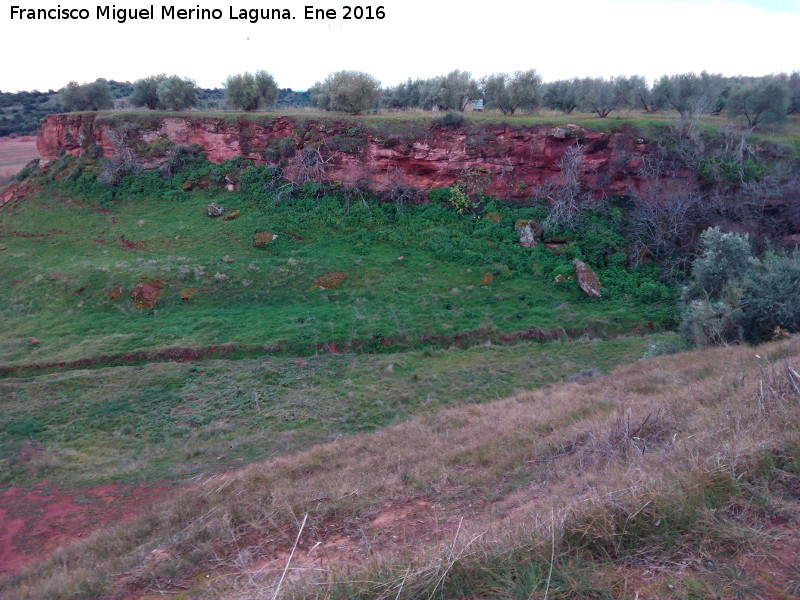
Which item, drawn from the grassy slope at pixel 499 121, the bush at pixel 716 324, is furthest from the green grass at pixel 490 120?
the bush at pixel 716 324

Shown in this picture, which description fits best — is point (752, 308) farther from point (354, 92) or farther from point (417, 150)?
point (354, 92)

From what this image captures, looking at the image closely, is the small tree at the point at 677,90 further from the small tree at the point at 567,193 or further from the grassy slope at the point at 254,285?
the grassy slope at the point at 254,285

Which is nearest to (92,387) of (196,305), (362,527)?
(196,305)

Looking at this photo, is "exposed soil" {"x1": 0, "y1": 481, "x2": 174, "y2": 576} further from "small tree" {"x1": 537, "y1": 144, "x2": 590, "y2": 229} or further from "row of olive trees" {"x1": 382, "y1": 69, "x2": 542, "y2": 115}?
"row of olive trees" {"x1": 382, "y1": 69, "x2": 542, "y2": 115}

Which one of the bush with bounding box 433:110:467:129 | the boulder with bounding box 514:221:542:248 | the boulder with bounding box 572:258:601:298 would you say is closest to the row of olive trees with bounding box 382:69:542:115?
the bush with bounding box 433:110:467:129

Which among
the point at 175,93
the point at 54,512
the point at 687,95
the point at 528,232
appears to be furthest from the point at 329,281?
the point at 687,95

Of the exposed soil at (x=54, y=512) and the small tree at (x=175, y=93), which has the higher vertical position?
the small tree at (x=175, y=93)

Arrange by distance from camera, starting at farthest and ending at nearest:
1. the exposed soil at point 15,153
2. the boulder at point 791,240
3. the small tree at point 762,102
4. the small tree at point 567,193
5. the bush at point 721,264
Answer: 1. the exposed soil at point 15,153
2. the small tree at point 762,102
3. the small tree at point 567,193
4. the boulder at point 791,240
5. the bush at point 721,264

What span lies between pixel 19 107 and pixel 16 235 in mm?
37572

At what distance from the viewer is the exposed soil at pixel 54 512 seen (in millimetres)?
7047

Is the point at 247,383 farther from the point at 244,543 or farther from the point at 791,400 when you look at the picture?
the point at 791,400

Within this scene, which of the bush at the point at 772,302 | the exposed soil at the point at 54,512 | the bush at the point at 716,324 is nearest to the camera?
the exposed soil at the point at 54,512

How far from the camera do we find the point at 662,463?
4.16 m

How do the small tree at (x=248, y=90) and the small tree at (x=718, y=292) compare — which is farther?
the small tree at (x=248, y=90)
